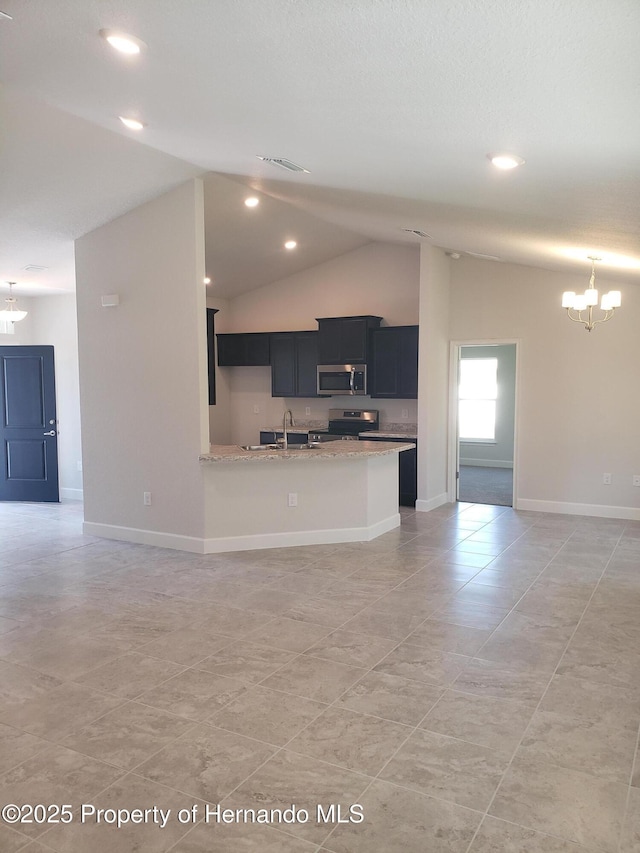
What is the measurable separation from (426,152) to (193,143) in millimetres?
1828

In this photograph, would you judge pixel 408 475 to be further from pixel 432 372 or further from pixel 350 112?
pixel 350 112

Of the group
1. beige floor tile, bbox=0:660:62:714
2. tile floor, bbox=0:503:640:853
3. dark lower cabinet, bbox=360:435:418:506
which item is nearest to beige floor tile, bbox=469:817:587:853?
tile floor, bbox=0:503:640:853

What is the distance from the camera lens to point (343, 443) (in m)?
6.56

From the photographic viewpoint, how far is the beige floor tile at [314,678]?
123 inches

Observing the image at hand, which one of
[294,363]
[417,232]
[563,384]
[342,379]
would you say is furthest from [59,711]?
[294,363]

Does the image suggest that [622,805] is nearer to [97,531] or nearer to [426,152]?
[426,152]

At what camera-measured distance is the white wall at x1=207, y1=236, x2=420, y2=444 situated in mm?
8117

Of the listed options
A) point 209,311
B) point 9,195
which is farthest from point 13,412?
point 9,195

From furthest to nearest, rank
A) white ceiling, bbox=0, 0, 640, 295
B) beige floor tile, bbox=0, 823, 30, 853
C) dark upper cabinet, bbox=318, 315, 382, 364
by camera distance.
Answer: dark upper cabinet, bbox=318, 315, 382, 364 < beige floor tile, bbox=0, 823, 30, 853 < white ceiling, bbox=0, 0, 640, 295

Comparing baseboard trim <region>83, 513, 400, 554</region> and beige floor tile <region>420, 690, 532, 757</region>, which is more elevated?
baseboard trim <region>83, 513, 400, 554</region>

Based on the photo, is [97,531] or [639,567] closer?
[639,567]

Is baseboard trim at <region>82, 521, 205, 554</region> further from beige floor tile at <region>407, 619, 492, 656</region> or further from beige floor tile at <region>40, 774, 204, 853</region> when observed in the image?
beige floor tile at <region>40, 774, 204, 853</region>

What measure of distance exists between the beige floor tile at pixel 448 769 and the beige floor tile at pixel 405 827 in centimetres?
6

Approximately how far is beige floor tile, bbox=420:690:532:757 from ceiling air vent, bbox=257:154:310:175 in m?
3.42
